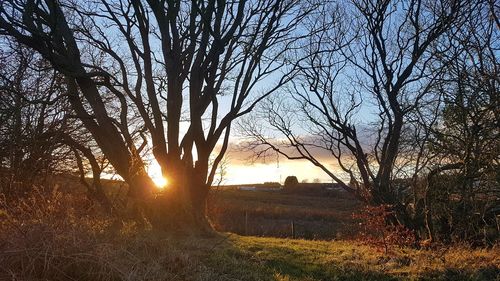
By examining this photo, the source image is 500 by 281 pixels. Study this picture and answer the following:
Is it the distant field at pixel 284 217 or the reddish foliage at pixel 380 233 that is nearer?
the reddish foliage at pixel 380 233

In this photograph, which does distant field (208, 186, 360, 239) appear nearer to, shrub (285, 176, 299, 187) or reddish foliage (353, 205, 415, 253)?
reddish foliage (353, 205, 415, 253)

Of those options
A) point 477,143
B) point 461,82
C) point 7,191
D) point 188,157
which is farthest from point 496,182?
point 7,191

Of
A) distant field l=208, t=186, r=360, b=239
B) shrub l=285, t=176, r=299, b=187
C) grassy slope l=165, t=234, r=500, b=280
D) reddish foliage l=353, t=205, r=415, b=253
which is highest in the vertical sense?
shrub l=285, t=176, r=299, b=187

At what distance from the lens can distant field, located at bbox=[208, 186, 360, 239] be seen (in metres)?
27.8

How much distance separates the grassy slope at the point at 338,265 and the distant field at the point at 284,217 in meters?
10.3

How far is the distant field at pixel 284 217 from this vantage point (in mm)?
27750

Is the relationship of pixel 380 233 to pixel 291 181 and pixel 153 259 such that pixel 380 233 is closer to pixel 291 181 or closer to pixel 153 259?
pixel 153 259

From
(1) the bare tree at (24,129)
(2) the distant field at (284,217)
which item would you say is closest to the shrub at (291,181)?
(2) the distant field at (284,217)

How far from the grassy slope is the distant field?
33.9ft

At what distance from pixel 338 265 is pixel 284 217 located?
3010 cm

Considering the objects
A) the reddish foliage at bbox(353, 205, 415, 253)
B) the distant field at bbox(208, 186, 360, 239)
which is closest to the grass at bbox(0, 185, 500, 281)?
the reddish foliage at bbox(353, 205, 415, 253)

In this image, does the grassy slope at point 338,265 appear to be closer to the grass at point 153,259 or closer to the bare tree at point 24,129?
the grass at point 153,259

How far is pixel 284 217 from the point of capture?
39.6m

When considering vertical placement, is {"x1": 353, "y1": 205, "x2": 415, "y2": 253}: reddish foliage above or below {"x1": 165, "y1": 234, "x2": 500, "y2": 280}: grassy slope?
above
